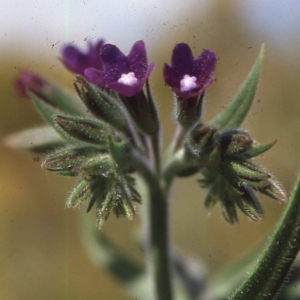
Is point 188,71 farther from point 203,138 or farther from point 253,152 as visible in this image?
point 253,152

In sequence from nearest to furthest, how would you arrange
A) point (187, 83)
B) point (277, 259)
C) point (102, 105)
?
point (277, 259)
point (187, 83)
point (102, 105)

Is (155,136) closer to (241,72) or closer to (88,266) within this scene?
(241,72)

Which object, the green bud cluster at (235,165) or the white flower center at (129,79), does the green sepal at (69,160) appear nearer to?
the white flower center at (129,79)

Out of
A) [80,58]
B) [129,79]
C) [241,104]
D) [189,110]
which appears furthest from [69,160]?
[241,104]

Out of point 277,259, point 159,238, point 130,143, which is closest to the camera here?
point 277,259

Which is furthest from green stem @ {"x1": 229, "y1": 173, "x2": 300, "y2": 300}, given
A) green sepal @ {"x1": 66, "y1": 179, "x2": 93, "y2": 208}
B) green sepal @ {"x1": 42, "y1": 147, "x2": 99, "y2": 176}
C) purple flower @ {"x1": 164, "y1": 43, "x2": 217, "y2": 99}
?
green sepal @ {"x1": 42, "y1": 147, "x2": 99, "y2": 176}

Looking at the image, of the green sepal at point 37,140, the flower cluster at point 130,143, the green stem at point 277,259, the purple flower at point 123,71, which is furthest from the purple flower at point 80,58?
the green stem at point 277,259

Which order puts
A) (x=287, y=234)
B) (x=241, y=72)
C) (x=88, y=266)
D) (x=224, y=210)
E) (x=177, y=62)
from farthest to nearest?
(x=88, y=266), (x=241, y=72), (x=224, y=210), (x=177, y=62), (x=287, y=234)

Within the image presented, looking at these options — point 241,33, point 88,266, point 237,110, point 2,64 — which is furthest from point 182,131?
point 2,64
